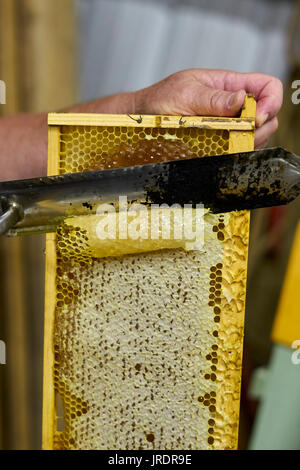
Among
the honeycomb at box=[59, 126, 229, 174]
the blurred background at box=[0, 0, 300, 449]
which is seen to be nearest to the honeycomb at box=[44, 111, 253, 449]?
the honeycomb at box=[59, 126, 229, 174]

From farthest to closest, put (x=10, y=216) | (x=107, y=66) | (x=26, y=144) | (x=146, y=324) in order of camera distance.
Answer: (x=107, y=66) → (x=26, y=144) → (x=146, y=324) → (x=10, y=216)

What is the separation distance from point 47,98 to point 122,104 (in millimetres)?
1034

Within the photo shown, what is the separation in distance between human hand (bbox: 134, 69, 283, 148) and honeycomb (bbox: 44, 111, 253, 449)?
6 cm

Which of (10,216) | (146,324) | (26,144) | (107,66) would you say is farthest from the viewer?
(107,66)

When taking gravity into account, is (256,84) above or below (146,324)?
above

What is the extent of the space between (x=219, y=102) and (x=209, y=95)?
0.03m

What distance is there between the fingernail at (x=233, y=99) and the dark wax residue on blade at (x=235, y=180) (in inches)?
3.9

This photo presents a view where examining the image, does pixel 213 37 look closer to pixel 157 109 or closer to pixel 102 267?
pixel 157 109

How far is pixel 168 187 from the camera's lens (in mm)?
522

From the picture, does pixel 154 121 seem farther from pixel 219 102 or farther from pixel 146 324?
pixel 146 324

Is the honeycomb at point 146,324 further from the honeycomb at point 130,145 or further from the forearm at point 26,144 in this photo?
the forearm at point 26,144

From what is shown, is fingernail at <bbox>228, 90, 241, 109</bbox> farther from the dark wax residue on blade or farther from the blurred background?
the blurred background

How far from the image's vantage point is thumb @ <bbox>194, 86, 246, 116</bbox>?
0.55 m

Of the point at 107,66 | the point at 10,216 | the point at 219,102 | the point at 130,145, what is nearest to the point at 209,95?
the point at 219,102
